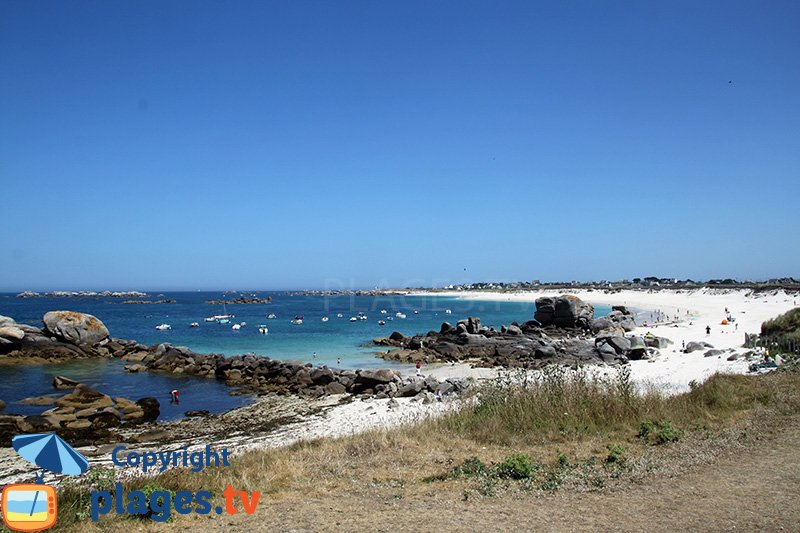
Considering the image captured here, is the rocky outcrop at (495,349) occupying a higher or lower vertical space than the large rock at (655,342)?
lower

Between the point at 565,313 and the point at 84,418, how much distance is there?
40.1 m

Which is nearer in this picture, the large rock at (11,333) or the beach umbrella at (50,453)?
the beach umbrella at (50,453)

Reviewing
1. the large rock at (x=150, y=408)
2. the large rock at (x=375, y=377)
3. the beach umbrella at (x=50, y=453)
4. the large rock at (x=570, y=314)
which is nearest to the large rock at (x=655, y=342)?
the large rock at (x=570, y=314)

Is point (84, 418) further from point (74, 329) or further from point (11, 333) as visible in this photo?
point (74, 329)

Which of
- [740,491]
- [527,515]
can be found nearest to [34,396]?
[527,515]

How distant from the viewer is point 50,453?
5281mm

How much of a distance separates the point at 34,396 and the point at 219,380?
305 inches

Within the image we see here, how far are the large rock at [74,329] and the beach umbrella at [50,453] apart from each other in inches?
1467

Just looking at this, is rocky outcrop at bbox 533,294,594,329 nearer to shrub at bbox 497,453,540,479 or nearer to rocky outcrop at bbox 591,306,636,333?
rocky outcrop at bbox 591,306,636,333

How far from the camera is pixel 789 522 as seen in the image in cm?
518

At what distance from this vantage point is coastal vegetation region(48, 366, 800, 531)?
267 inches

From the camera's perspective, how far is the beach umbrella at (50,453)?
5.21 metres

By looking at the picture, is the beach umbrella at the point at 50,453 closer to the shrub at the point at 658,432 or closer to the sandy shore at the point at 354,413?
the sandy shore at the point at 354,413

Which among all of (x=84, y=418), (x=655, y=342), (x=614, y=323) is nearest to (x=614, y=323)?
(x=614, y=323)
